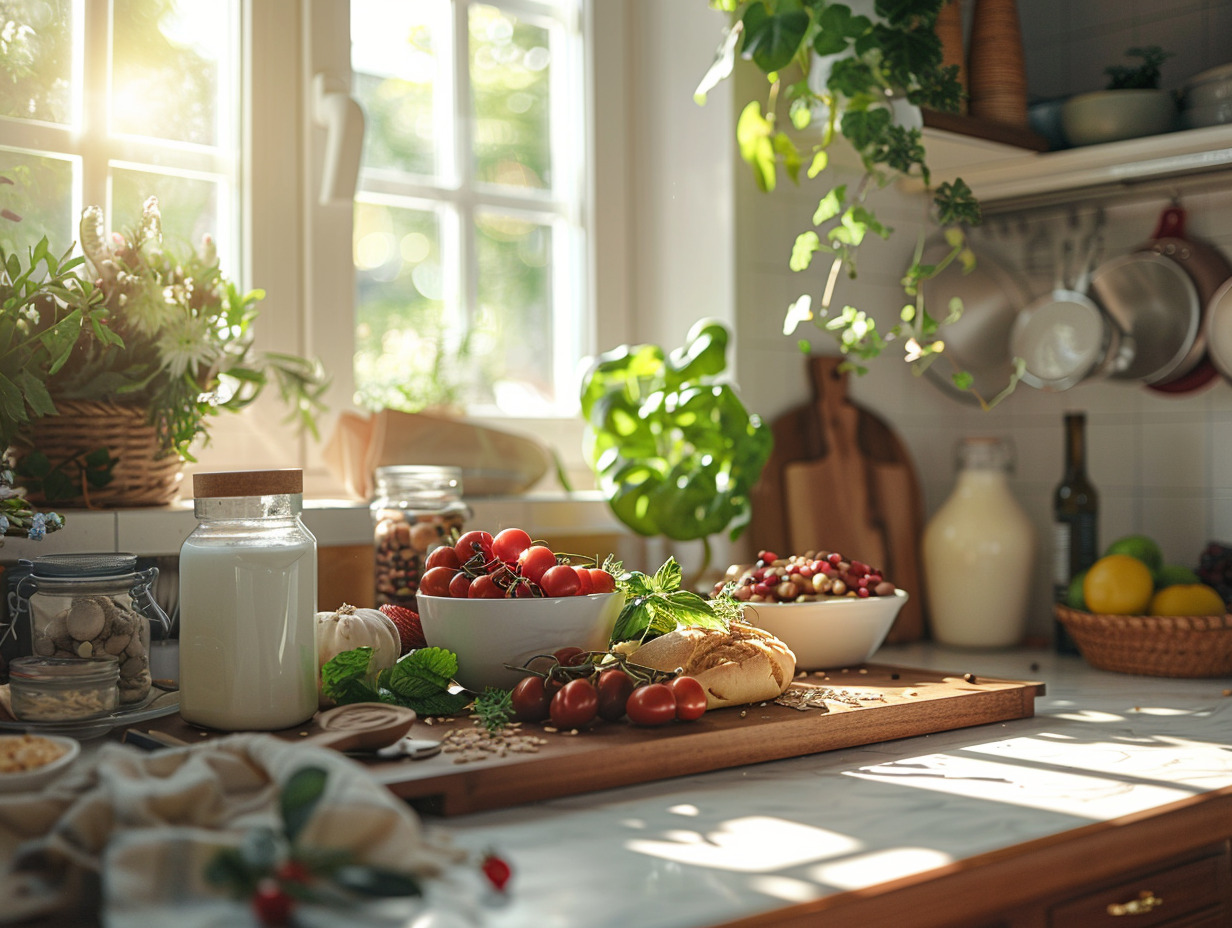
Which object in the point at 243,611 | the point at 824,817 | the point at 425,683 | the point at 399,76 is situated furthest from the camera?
the point at 399,76

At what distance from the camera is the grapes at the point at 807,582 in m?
1.38

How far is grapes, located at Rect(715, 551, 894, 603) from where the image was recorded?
138cm

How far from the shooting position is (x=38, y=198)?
1.46 metres

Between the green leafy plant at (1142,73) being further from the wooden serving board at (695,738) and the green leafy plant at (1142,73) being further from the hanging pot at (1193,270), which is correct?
the wooden serving board at (695,738)

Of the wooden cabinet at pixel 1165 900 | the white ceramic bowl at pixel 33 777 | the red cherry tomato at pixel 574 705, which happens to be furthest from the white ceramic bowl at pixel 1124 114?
the white ceramic bowl at pixel 33 777

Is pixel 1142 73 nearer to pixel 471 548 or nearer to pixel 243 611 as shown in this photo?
pixel 471 548

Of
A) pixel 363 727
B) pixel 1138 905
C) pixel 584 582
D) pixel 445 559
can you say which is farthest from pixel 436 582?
pixel 1138 905

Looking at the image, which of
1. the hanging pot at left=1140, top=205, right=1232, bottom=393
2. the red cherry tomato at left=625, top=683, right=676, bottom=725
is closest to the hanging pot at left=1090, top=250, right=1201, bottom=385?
the hanging pot at left=1140, top=205, right=1232, bottom=393

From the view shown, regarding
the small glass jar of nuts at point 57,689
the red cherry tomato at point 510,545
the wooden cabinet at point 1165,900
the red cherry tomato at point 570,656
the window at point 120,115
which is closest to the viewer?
the wooden cabinet at point 1165,900

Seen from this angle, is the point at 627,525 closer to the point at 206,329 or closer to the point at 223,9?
the point at 206,329

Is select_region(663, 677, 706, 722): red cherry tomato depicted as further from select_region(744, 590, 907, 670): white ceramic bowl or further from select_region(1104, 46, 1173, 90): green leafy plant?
select_region(1104, 46, 1173, 90): green leafy plant

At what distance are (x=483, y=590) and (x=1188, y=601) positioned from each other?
98 centimetres

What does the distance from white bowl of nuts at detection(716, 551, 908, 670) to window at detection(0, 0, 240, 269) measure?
84 cm

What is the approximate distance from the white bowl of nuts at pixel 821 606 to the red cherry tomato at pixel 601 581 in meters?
0.18
